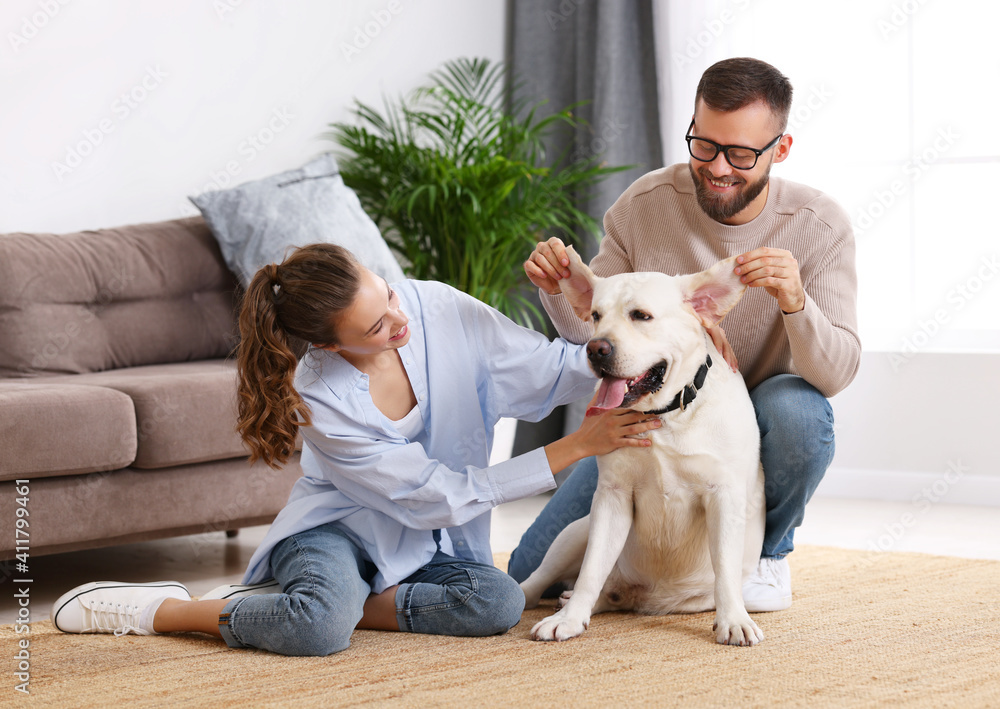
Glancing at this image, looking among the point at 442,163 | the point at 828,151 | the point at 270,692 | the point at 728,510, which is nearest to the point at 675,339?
the point at 728,510

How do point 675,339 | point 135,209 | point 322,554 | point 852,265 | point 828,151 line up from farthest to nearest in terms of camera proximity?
point 828,151 < point 135,209 < point 852,265 < point 322,554 < point 675,339

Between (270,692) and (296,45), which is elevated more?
(296,45)

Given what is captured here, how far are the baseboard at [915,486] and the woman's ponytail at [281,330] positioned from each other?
253cm

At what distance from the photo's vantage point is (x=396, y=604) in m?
1.94

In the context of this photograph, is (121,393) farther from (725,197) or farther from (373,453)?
(725,197)

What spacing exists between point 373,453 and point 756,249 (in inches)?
32.5

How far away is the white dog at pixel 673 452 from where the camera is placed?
1.70 metres

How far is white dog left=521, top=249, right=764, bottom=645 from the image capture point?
67.0 inches

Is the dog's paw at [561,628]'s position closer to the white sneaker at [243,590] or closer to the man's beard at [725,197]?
the white sneaker at [243,590]

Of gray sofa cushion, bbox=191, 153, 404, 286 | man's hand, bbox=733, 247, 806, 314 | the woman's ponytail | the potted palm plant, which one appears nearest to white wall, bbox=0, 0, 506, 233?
the potted palm plant

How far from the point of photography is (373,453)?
6.05ft

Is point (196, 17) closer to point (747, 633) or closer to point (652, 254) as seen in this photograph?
point (652, 254)

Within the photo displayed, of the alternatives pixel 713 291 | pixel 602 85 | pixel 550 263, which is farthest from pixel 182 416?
pixel 602 85

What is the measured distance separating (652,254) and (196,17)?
7.46 feet
